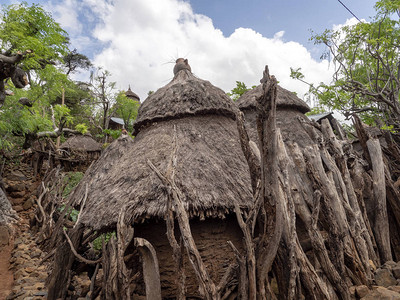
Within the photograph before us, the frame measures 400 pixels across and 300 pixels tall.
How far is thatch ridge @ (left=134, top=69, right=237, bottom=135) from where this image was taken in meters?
5.05

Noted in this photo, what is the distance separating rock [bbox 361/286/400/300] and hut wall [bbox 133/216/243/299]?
1.68 meters

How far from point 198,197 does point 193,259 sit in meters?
1.09

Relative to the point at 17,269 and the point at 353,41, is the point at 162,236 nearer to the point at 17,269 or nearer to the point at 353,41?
the point at 17,269

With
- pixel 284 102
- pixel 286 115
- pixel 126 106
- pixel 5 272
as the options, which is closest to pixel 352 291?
pixel 286 115

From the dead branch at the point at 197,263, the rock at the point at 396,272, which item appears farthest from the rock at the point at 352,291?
the dead branch at the point at 197,263

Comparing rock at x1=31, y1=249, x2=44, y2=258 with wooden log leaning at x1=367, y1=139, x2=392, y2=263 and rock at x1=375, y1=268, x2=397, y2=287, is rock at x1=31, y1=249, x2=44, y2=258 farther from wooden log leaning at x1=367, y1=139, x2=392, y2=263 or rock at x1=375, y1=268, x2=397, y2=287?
wooden log leaning at x1=367, y1=139, x2=392, y2=263

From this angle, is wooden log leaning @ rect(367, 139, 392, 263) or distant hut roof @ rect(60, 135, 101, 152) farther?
distant hut roof @ rect(60, 135, 101, 152)

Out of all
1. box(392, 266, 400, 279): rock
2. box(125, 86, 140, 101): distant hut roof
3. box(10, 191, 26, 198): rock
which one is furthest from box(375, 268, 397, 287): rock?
box(125, 86, 140, 101): distant hut roof

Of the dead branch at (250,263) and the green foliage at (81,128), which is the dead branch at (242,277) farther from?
the green foliage at (81,128)

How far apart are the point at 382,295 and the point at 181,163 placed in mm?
2627

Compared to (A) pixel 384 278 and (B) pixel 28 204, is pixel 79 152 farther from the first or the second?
(A) pixel 384 278

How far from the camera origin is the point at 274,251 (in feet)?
7.19

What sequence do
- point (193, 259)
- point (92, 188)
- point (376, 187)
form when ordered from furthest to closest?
point (92, 188) < point (376, 187) < point (193, 259)

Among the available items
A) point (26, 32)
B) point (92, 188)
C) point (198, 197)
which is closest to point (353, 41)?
point (198, 197)
